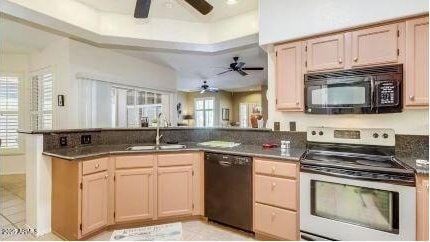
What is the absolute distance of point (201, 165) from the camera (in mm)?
2818

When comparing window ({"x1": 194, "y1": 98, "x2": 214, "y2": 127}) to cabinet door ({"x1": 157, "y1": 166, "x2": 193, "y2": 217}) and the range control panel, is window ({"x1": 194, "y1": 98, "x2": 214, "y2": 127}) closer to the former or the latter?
cabinet door ({"x1": 157, "y1": 166, "x2": 193, "y2": 217})

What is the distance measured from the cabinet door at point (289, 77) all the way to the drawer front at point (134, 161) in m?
1.52

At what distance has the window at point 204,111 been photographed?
11.7 m

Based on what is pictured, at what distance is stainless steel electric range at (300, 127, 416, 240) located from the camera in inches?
70.2

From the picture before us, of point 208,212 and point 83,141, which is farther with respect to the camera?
point 83,141

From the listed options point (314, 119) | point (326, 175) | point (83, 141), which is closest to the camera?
point (326, 175)

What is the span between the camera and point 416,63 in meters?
2.08

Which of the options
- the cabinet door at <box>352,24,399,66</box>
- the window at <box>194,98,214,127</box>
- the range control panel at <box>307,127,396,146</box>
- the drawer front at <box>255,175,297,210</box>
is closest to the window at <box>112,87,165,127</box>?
the drawer front at <box>255,175,297,210</box>

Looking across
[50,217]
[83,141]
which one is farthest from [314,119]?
[50,217]

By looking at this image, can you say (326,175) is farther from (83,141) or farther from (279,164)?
(83,141)

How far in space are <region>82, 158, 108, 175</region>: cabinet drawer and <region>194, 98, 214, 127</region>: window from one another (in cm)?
913

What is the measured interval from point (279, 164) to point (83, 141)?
7.35 feet

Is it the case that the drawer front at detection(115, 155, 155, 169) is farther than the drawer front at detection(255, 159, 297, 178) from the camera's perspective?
Yes

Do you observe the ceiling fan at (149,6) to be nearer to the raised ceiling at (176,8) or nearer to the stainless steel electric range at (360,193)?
the raised ceiling at (176,8)
